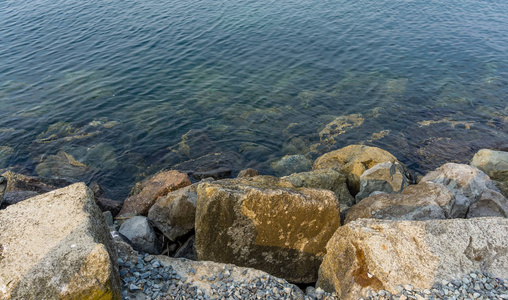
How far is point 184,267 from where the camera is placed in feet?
25.9

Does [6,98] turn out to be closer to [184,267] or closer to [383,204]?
[184,267]

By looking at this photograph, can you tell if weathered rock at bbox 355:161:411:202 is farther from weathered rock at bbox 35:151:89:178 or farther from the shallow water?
weathered rock at bbox 35:151:89:178

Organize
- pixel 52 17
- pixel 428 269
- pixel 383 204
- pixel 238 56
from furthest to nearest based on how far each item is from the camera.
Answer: pixel 52 17, pixel 238 56, pixel 383 204, pixel 428 269

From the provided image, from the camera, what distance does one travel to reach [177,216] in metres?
10.6

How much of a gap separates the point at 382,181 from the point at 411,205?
3.12m

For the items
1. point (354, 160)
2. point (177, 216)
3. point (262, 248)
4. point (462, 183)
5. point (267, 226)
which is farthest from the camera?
point (354, 160)

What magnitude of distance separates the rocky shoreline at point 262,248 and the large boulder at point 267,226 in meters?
0.02

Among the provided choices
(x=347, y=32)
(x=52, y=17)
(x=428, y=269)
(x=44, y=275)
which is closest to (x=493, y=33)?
(x=347, y=32)

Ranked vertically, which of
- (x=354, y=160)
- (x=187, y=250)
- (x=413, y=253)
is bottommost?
(x=354, y=160)

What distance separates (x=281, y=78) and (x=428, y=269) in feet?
58.1

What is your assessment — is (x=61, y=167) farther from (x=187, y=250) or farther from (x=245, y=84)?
(x=245, y=84)

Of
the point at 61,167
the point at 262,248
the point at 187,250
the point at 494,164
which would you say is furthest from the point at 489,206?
the point at 61,167

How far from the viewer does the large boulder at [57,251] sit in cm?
625

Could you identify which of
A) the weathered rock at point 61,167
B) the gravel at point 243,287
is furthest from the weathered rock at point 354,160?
the weathered rock at point 61,167
